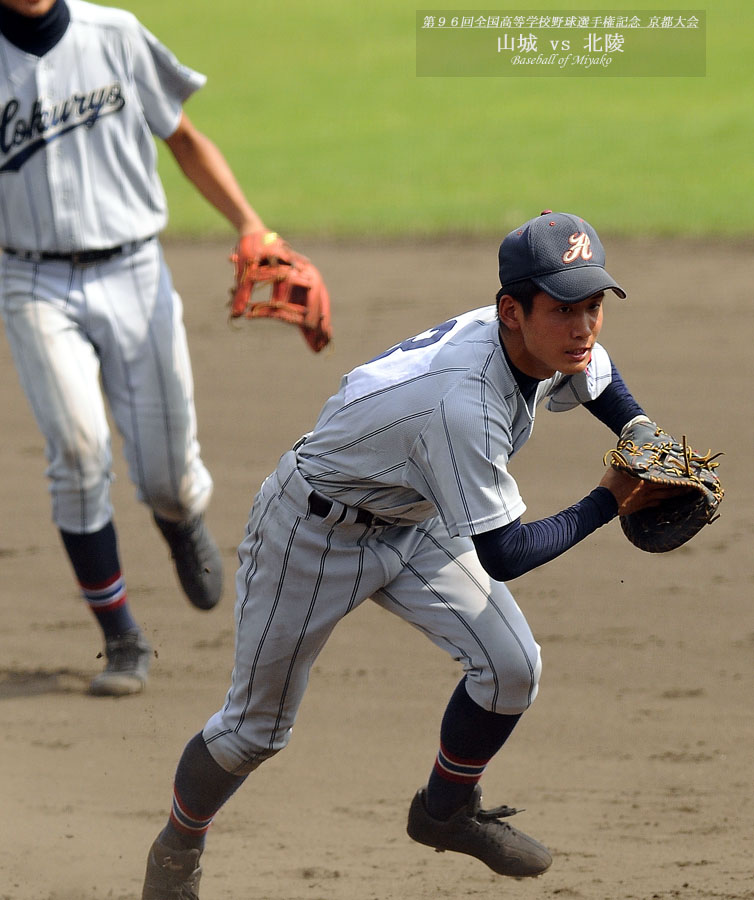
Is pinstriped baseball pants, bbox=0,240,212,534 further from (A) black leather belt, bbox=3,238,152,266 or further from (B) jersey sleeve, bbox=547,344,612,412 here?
(B) jersey sleeve, bbox=547,344,612,412

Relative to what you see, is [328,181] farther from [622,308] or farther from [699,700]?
→ [699,700]

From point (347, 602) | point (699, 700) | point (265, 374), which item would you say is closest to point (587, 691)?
point (699, 700)

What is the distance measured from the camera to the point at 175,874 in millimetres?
3129

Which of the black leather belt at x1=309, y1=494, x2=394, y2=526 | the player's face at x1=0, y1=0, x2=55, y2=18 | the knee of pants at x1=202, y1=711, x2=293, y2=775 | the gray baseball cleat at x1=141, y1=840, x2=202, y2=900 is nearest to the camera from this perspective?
the black leather belt at x1=309, y1=494, x2=394, y2=526

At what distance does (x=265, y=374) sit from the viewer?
750 cm

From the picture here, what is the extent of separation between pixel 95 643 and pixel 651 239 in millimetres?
6033

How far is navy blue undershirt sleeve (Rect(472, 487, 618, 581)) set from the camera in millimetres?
2598

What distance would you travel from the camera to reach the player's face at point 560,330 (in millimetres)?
2561

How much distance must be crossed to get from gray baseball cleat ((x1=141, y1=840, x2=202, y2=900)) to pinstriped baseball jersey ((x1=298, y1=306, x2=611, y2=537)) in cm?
96

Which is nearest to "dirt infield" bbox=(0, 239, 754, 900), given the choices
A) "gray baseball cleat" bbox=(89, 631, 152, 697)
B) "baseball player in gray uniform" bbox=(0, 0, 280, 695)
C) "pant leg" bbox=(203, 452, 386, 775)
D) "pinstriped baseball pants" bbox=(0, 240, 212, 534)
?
"gray baseball cleat" bbox=(89, 631, 152, 697)

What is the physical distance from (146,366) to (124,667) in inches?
38.5

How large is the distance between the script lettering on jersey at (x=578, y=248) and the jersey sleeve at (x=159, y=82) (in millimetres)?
2116

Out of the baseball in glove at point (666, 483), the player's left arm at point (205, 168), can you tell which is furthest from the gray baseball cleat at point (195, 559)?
the baseball in glove at point (666, 483)

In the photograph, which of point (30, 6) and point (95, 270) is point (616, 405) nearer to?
point (95, 270)
